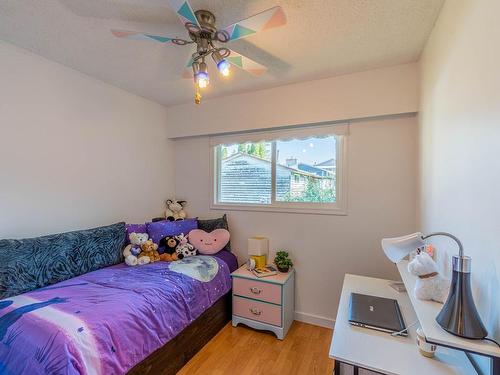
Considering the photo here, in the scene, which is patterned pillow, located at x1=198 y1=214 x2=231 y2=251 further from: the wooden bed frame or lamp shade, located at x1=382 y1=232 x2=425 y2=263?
lamp shade, located at x1=382 y1=232 x2=425 y2=263

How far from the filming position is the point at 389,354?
1.09 metres

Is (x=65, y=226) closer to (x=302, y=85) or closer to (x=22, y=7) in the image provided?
(x=22, y=7)

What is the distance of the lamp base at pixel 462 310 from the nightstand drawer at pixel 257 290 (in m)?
1.43

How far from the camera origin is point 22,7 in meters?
1.46

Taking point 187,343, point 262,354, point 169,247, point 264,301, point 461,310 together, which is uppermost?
point 461,310

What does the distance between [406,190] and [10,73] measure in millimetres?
3365

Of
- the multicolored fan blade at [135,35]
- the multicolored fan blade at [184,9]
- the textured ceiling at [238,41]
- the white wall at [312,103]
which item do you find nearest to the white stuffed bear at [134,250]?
the white wall at [312,103]

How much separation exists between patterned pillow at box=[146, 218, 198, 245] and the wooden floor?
3.58 feet

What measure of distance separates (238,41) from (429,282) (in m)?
1.89

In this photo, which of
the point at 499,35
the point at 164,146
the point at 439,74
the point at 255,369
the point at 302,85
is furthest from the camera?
the point at 164,146

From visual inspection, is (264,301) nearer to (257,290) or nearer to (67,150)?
(257,290)

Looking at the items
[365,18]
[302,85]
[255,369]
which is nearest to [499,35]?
[365,18]

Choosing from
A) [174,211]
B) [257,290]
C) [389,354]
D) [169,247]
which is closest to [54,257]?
[169,247]

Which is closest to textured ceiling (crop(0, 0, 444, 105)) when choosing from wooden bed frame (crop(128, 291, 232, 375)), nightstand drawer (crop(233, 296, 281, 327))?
wooden bed frame (crop(128, 291, 232, 375))
